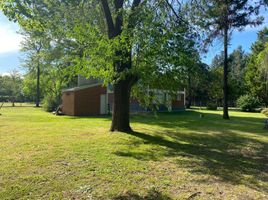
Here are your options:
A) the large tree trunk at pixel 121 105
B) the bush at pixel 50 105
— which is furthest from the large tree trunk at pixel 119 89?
the bush at pixel 50 105

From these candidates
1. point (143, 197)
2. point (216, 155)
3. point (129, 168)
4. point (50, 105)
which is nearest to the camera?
point (143, 197)

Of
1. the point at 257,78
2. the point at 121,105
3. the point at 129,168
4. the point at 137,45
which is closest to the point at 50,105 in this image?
the point at 121,105

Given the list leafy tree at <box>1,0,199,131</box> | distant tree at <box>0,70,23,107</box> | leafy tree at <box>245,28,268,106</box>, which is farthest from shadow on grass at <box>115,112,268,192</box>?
distant tree at <box>0,70,23,107</box>

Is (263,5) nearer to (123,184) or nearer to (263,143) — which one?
(263,143)

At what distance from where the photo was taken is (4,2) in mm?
6840

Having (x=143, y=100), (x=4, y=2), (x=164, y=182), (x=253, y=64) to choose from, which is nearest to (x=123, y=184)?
(x=164, y=182)

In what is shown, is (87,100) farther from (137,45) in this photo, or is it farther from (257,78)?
(257,78)

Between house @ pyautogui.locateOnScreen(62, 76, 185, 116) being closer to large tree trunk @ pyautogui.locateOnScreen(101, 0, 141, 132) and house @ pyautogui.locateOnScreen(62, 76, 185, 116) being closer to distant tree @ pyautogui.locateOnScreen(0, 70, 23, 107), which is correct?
large tree trunk @ pyautogui.locateOnScreen(101, 0, 141, 132)

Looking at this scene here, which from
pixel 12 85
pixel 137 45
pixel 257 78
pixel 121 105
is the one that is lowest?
pixel 121 105

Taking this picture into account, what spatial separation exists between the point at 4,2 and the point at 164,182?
225 inches

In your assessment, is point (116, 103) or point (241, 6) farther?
point (116, 103)

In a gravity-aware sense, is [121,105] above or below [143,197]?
above

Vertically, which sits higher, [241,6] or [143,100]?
[241,6]

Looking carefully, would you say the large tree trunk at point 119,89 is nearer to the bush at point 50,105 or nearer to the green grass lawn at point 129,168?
the green grass lawn at point 129,168
